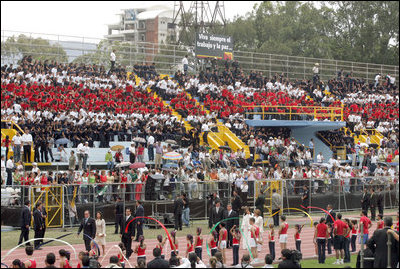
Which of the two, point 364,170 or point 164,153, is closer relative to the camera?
point 164,153

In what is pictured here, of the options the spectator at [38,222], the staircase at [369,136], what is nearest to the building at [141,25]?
the staircase at [369,136]

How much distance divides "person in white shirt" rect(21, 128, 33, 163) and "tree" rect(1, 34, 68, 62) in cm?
1063

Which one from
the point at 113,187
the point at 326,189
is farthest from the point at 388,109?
the point at 113,187

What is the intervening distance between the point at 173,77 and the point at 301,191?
16697mm

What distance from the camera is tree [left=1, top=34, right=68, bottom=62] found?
40.7 meters

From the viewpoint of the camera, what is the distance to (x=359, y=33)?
57594 millimetres

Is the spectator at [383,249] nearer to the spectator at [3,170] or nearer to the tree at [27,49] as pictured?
the spectator at [3,170]

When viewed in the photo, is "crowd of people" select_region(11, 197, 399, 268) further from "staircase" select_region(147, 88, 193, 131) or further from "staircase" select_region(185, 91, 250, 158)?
"staircase" select_region(147, 88, 193, 131)

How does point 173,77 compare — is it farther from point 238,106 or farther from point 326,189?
point 326,189

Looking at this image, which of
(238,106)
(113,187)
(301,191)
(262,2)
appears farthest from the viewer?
(262,2)

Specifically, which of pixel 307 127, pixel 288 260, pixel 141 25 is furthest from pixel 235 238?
pixel 141 25

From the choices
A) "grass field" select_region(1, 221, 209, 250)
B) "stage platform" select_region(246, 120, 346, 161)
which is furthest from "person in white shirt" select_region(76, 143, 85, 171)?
"stage platform" select_region(246, 120, 346, 161)

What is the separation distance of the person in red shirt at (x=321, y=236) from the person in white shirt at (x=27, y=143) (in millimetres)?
14976

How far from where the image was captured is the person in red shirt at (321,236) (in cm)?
2008
